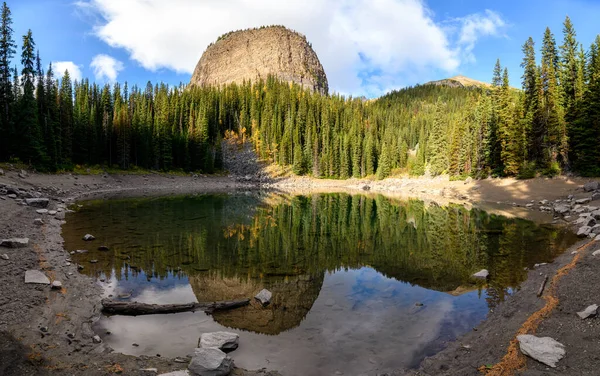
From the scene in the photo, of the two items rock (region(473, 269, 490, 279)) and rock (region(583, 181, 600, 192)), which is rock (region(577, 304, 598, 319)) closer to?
rock (region(473, 269, 490, 279))

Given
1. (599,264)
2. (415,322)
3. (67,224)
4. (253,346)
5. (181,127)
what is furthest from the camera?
(181,127)

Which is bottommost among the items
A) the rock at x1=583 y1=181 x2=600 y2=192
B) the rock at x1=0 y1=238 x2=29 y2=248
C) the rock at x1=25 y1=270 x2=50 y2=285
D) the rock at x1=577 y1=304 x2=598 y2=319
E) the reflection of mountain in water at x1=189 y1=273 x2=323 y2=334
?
the reflection of mountain in water at x1=189 y1=273 x2=323 y2=334

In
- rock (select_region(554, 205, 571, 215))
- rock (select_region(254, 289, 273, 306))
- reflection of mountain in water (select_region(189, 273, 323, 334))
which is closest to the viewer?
reflection of mountain in water (select_region(189, 273, 323, 334))

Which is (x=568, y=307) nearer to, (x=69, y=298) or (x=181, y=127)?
(x=69, y=298)

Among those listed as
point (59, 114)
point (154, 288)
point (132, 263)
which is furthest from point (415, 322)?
point (59, 114)

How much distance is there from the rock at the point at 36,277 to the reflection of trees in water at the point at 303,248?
8.84ft

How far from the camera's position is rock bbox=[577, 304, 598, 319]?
7.92 m

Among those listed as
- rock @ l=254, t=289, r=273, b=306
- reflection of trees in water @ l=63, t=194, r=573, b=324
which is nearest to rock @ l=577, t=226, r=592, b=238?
reflection of trees in water @ l=63, t=194, r=573, b=324

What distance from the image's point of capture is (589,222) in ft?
72.7

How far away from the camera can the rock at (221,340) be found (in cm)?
825

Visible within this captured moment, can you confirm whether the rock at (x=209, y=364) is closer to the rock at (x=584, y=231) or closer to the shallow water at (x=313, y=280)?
the shallow water at (x=313, y=280)

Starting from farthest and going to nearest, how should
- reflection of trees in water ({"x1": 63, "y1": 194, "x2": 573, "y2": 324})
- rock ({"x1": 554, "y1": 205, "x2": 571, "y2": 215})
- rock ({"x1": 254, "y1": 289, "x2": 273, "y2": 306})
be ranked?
rock ({"x1": 554, "y1": 205, "x2": 571, "y2": 215})
reflection of trees in water ({"x1": 63, "y1": 194, "x2": 573, "y2": 324})
rock ({"x1": 254, "y1": 289, "x2": 273, "y2": 306})

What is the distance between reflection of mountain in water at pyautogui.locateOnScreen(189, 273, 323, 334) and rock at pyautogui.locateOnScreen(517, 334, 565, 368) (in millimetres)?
5983

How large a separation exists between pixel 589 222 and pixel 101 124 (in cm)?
7999
